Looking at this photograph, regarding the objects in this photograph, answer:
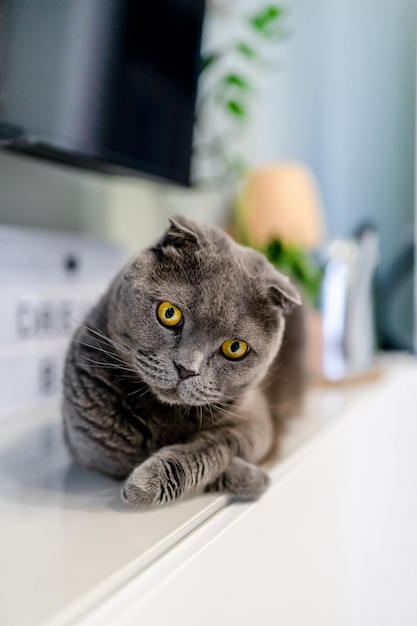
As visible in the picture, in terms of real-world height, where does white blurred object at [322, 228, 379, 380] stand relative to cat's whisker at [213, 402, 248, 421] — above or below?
above

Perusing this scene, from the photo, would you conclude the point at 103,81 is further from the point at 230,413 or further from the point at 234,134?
the point at 234,134

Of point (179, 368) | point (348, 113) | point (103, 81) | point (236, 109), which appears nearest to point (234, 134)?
point (236, 109)

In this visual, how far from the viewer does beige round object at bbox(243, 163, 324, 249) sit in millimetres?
1487

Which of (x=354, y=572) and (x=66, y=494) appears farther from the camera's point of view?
(x=354, y=572)

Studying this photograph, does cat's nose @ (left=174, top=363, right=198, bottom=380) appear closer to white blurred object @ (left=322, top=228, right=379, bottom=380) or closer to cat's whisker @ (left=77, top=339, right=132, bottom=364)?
cat's whisker @ (left=77, top=339, right=132, bottom=364)

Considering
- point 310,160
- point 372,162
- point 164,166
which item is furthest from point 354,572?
point 310,160

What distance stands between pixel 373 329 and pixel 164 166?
754 millimetres

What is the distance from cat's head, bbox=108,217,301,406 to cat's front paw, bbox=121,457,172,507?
0.25 feet

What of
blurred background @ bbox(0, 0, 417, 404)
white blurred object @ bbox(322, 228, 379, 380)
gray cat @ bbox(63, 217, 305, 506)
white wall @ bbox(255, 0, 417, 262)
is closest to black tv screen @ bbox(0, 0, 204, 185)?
blurred background @ bbox(0, 0, 417, 404)

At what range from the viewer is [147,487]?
549mm

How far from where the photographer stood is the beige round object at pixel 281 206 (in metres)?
1.49

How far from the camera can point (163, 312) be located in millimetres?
592

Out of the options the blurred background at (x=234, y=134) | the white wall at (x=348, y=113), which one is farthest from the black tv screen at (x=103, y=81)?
the white wall at (x=348, y=113)

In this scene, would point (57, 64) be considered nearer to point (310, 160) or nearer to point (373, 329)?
point (373, 329)
